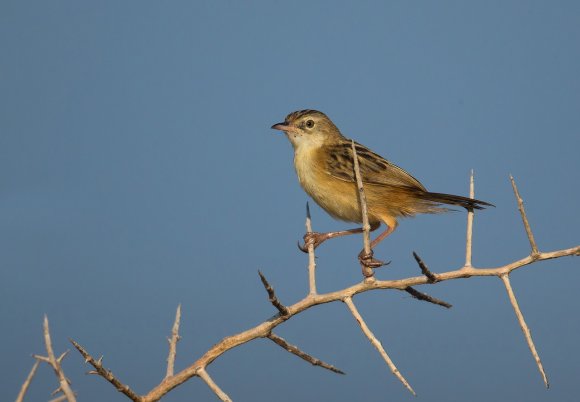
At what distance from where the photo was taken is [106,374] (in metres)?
3.37

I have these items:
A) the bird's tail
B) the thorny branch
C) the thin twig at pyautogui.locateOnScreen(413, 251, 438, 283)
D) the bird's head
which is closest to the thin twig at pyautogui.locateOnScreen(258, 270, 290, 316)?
the thorny branch

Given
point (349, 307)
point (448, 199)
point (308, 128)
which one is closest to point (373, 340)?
point (349, 307)

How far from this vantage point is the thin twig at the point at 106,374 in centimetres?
320

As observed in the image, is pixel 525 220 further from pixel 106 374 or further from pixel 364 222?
pixel 106 374

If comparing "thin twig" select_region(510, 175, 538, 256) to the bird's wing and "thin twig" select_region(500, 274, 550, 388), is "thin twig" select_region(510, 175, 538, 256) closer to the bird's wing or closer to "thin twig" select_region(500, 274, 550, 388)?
"thin twig" select_region(500, 274, 550, 388)

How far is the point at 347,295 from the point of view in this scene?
3.88m

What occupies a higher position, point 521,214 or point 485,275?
point 521,214

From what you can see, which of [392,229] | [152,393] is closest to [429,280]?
[152,393]

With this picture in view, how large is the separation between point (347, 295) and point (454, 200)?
2402 mm

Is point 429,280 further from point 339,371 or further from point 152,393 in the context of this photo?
point 152,393

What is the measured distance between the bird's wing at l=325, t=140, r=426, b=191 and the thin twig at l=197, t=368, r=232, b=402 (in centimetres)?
327

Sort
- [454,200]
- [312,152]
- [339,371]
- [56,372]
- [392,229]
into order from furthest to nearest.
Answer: [312,152] < [392,229] < [454,200] < [339,371] < [56,372]

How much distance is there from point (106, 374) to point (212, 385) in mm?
548

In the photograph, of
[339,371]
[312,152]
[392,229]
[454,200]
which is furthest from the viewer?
[312,152]
